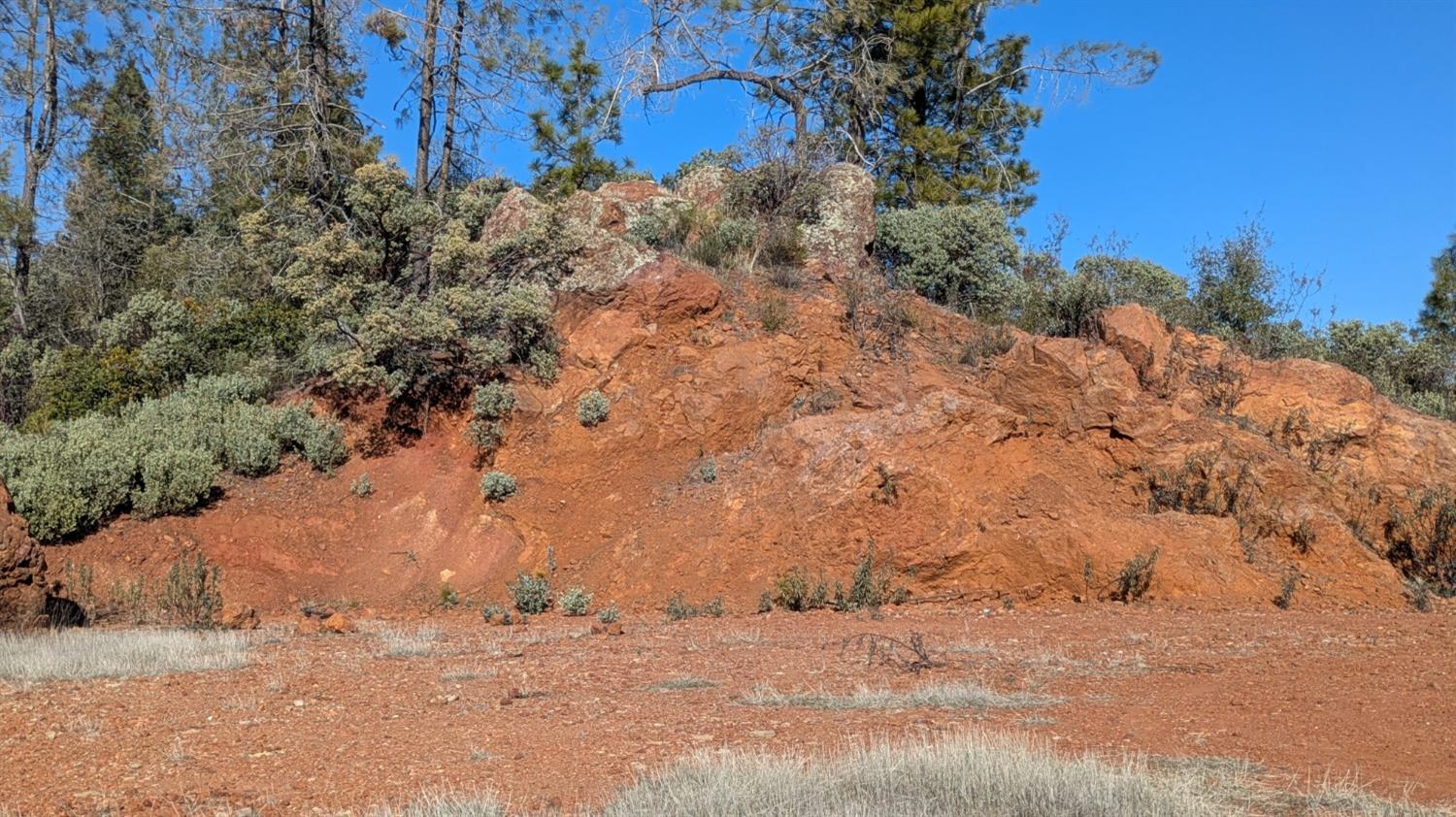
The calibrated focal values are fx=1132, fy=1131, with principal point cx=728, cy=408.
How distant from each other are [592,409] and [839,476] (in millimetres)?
3659

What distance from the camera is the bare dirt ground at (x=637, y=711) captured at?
220 inches

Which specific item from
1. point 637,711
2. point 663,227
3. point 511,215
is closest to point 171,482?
point 511,215

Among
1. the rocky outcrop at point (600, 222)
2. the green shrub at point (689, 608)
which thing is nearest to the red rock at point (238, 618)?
the green shrub at point (689, 608)

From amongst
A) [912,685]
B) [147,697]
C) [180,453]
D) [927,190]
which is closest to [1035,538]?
[912,685]

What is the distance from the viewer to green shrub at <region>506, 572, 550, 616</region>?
1225 cm

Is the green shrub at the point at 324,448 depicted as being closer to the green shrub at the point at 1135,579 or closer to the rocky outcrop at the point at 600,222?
the rocky outcrop at the point at 600,222

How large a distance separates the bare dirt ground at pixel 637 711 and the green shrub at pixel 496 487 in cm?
365

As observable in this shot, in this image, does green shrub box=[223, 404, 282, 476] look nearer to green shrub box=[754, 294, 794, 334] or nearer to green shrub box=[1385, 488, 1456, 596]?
green shrub box=[754, 294, 794, 334]

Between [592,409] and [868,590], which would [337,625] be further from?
[868,590]

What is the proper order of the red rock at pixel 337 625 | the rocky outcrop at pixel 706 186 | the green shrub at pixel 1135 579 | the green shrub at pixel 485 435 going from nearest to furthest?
the red rock at pixel 337 625, the green shrub at pixel 1135 579, the green shrub at pixel 485 435, the rocky outcrop at pixel 706 186

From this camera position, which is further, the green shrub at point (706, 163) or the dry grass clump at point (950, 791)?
the green shrub at point (706, 163)

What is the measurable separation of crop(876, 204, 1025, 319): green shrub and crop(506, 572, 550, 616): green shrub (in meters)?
7.94

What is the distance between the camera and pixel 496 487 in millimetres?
13883

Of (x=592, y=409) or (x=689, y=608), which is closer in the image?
(x=689, y=608)
